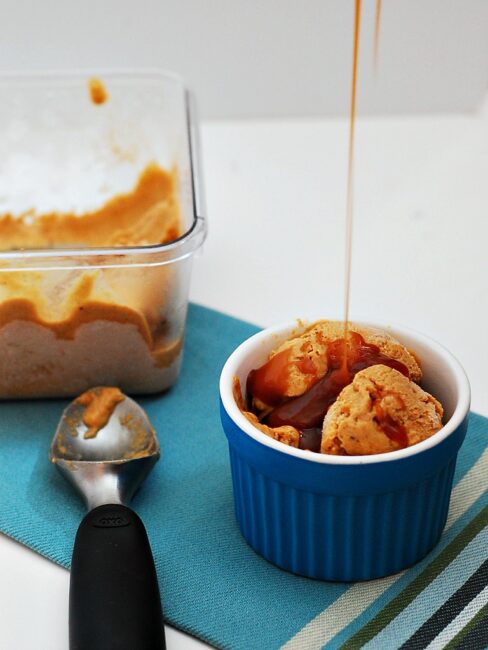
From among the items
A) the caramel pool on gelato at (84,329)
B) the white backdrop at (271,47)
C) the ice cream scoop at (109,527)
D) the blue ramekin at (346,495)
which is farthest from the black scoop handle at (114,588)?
the white backdrop at (271,47)

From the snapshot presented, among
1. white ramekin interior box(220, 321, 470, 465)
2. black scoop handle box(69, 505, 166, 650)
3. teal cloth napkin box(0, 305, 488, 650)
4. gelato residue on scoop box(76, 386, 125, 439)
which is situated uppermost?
white ramekin interior box(220, 321, 470, 465)

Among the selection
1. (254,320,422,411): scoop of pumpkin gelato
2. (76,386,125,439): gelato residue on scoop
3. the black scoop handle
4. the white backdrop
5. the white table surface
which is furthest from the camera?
the white backdrop

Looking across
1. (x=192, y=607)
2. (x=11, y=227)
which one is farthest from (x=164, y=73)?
(x=192, y=607)

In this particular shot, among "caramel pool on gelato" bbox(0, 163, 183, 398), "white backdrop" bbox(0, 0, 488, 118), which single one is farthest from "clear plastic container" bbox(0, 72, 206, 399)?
"white backdrop" bbox(0, 0, 488, 118)

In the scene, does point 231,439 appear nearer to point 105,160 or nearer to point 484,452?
point 484,452

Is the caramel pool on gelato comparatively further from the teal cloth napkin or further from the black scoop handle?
the black scoop handle

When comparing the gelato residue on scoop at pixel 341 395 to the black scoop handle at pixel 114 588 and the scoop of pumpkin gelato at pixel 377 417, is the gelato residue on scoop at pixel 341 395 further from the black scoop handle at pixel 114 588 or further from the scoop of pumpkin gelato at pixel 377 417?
the black scoop handle at pixel 114 588

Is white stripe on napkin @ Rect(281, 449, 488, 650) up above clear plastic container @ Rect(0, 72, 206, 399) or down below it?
below
